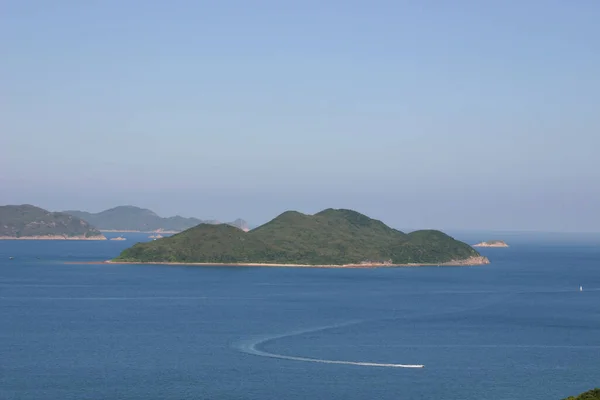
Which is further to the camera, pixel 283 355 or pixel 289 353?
pixel 289 353

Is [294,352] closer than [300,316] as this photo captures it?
Yes

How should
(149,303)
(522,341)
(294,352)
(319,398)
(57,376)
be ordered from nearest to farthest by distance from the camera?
(319,398), (57,376), (294,352), (522,341), (149,303)

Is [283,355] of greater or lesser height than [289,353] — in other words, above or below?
below

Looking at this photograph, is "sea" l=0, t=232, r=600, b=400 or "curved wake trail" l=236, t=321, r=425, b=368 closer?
"sea" l=0, t=232, r=600, b=400

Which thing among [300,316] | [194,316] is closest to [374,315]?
[300,316]

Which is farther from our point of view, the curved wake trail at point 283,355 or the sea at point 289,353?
the curved wake trail at point 283,355

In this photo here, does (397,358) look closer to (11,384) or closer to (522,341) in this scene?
(522,341)

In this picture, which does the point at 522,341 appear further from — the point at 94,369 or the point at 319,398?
the point at 94,369

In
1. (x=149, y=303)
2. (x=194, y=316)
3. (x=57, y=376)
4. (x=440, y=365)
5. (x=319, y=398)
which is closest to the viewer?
(x=319, y=398)

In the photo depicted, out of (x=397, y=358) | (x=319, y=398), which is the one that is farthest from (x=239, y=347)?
(x=319, y=398)
